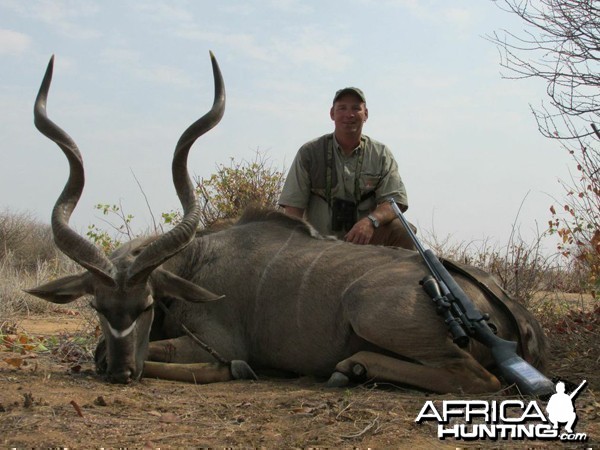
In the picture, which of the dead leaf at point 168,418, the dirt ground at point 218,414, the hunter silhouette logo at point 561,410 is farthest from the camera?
the dead leaf at point 168,418

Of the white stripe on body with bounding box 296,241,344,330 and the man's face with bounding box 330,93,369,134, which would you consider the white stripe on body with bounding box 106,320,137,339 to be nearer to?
the white stripe on body with bounding box 296,241,344,330

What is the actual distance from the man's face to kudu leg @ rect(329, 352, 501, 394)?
7.52ft

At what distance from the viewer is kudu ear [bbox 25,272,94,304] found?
3.74 metres

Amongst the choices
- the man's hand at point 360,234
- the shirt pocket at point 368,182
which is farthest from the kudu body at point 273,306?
Answer: the shirt pocket at point 368,182

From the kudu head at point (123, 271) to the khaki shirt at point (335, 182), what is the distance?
1421 mm

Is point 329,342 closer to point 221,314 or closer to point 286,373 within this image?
point 286,373

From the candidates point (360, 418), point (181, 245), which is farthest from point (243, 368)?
point (360, 418)

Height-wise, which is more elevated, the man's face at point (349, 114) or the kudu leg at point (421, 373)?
the man's face at point (349, 114)

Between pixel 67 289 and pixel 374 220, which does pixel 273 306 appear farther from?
pixel 374 220

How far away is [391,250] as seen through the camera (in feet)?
13.6

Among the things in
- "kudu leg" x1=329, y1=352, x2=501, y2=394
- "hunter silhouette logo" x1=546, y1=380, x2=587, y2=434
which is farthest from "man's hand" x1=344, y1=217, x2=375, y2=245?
"hunter silhouette logo" x1=546, y1=380, x2=587, y2=434

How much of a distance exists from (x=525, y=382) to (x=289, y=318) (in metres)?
1.34

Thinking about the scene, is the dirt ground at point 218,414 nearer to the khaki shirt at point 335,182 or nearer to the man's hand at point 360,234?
the man's hand at point 360,234

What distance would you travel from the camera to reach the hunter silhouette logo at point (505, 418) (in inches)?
99.0
